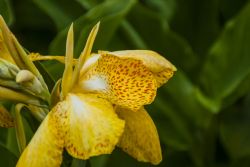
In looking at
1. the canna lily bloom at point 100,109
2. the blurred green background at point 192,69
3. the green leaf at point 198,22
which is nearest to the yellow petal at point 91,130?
the canna lily bloom at point 100,109

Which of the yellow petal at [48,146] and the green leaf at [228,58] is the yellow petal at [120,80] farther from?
the green leaf at [228,58]

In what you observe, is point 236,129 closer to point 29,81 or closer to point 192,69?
point 192,69

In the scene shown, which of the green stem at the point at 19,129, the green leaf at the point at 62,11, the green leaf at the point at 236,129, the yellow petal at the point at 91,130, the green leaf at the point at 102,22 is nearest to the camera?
the yellow petal at the point at 91,130

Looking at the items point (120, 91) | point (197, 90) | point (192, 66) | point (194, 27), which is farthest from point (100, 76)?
Result: point (194, 27)

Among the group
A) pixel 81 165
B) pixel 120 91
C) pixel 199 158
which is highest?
pixel 120 91

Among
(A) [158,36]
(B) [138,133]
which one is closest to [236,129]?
(A) [158,36]

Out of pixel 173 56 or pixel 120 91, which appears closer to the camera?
pixel 120 91

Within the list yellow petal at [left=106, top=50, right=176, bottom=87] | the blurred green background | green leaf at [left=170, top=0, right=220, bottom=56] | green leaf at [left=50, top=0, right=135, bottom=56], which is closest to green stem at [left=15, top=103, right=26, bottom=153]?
yellow petal at [left=106, top=50, right=176, bottom=87]

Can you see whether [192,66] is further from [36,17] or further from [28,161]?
[28,161]

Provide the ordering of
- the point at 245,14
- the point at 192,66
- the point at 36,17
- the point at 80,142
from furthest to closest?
the point at 36,17 < the point at 192,66 < the point at 245,14 < the point at 80,142
